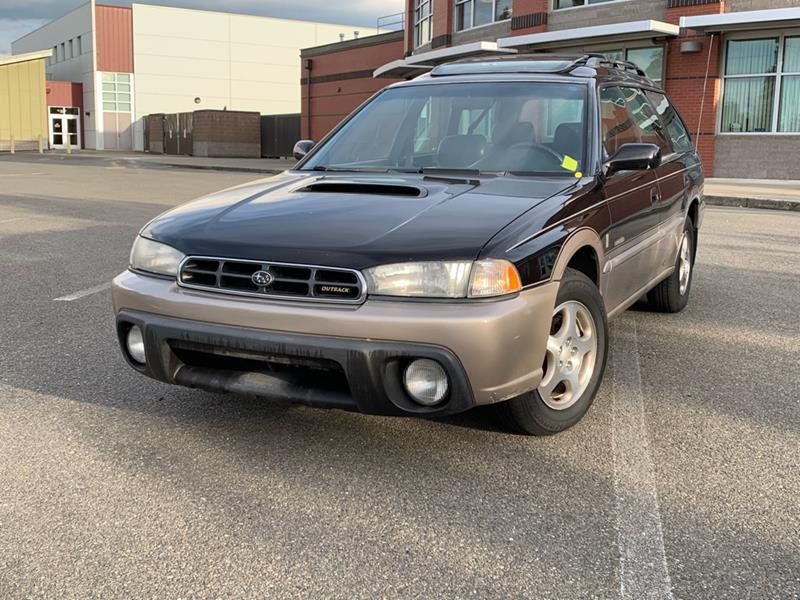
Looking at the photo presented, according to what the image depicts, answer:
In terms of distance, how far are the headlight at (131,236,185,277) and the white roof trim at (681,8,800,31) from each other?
61.4 feet

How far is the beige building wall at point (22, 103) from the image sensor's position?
46.9m

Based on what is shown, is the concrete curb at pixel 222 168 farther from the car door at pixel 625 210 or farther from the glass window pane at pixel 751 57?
the car door at pixel 625 210

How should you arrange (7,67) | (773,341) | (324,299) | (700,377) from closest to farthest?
(324,299) → (700,377) → (773,341) → (7,67)

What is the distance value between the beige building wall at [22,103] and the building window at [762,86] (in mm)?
40225

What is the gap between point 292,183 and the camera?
165 inches

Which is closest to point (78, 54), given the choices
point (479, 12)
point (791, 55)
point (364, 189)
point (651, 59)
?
point (479, 12)

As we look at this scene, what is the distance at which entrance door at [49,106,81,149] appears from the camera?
6078cm

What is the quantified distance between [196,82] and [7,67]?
1651cm

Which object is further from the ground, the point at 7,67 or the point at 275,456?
the point at 7,67

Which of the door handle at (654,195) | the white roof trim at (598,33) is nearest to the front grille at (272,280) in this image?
the door handle at (654,195)

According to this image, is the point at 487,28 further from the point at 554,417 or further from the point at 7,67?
the point at 7,67

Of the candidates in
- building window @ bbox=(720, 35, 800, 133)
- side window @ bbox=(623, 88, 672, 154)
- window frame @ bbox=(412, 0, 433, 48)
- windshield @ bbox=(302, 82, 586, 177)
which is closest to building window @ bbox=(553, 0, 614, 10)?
building window @ bbox=(720, 35, 800, 133)

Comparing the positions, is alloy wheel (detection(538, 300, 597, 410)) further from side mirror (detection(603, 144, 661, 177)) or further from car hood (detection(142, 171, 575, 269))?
side mirror (detection(603, 144, 661, 177))

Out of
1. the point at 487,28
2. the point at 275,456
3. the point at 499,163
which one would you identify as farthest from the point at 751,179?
the point at 275,456
